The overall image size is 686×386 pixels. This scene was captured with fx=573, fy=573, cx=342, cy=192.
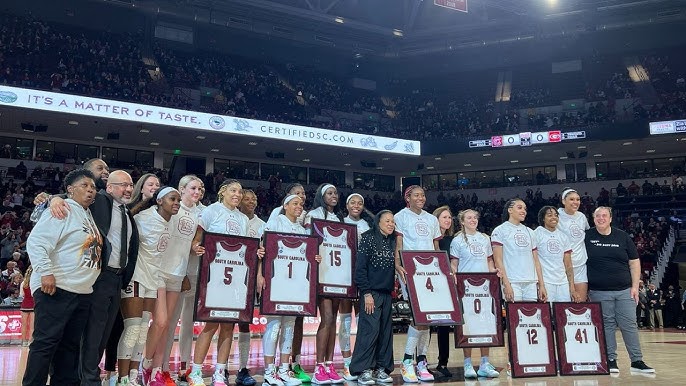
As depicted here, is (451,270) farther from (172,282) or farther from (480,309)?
(172,282)

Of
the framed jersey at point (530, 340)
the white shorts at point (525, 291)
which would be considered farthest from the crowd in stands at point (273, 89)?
the framed jersey at point (530, 340)

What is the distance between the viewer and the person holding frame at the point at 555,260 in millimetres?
6594

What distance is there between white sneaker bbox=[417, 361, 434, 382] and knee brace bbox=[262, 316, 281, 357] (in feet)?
5.08

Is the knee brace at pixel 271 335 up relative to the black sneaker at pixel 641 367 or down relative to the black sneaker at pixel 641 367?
up

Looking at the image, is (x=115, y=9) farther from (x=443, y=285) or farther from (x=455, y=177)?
(x=443, y=285)

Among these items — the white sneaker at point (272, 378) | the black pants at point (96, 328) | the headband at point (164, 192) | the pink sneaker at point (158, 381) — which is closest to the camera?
the black pants at point (96, 328)

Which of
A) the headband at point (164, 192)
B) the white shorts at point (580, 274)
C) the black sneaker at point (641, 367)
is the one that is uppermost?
the headband at point (164, 192)

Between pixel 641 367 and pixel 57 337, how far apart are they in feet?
19.2

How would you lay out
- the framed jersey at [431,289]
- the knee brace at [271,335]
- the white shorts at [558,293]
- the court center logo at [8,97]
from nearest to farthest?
1. the knee brace at [271,335]
2. the framed jersey at [431,289]
3. the white shorts at [558,293]
4. the court center logo at [8,97]

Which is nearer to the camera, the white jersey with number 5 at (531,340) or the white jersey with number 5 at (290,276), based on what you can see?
the white jersey with number 5 at (290,276)

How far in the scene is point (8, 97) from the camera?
18.5m

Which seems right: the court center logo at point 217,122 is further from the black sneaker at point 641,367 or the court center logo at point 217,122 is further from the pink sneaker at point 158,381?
the black sneaker at point 641,367

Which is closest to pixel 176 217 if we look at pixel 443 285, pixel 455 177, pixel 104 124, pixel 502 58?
pixel 443 285

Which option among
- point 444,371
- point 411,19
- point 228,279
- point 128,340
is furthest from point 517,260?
point 411,19
